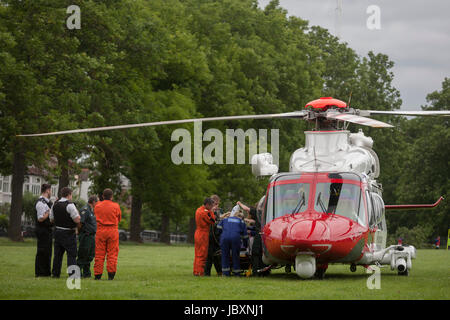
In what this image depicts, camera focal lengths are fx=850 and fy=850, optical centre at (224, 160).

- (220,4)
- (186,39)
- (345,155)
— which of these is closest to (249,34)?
(220,4)

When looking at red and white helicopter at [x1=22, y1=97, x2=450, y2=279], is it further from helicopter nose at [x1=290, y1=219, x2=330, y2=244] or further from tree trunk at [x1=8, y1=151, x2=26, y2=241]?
tree trunk at [x1=8, y1=151, x2=26, y2=241]

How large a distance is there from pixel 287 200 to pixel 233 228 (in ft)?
5.03

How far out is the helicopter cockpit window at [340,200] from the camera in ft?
64.4

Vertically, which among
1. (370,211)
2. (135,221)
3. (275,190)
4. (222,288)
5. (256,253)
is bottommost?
(222,288)

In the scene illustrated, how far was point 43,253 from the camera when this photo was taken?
19.3 meters

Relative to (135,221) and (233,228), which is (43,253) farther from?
(135,221)

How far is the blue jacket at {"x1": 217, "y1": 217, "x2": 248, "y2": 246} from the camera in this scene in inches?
806

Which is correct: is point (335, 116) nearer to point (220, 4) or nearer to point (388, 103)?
point (220, 4)

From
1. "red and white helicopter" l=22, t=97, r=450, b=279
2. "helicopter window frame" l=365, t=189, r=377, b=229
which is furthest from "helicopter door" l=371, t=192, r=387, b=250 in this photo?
"helicopter window frame" l=365, t=189, r=377, b=229

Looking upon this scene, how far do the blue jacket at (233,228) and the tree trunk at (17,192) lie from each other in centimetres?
2324

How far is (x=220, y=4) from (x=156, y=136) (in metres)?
16.5

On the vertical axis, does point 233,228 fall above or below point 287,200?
below

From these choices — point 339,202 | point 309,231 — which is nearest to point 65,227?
point 309,231

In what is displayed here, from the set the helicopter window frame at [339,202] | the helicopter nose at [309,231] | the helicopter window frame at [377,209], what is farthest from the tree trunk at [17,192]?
the helicopter nose at [309,231]
